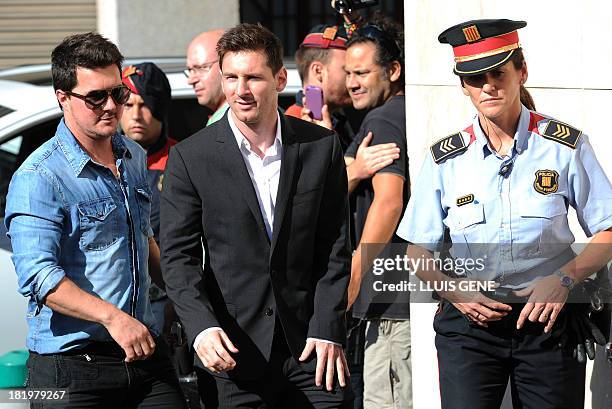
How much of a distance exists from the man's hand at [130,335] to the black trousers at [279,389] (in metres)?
0.28

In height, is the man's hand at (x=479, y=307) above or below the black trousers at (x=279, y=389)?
above

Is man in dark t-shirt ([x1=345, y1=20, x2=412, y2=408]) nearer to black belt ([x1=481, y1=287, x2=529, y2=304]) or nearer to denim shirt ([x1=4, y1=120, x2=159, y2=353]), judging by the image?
black belt ([x1=481, y1=287, x2=529, y2=304])

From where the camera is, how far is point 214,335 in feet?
12.7

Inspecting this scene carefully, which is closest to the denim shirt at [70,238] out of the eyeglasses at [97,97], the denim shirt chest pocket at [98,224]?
the denim shirt chest pocket at [98,224]

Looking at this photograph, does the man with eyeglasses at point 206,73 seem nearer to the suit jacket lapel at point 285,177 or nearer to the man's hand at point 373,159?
the man's hand at point 373,159

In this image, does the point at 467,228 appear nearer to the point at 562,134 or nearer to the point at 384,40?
the point at 562,134

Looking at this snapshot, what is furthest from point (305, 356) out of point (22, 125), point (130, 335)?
point (22, 125)

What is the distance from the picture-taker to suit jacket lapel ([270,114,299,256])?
400 centimetres

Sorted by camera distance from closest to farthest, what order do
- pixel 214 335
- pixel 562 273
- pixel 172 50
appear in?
pixel 214 335 → pixel 562 273 → pixel 172 50

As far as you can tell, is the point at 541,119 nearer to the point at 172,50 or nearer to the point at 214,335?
the point at 214,335

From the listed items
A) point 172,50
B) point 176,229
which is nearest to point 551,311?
point 176,229

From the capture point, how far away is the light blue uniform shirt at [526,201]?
4.12 meters

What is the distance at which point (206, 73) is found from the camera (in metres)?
6.55

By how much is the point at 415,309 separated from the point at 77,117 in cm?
190
